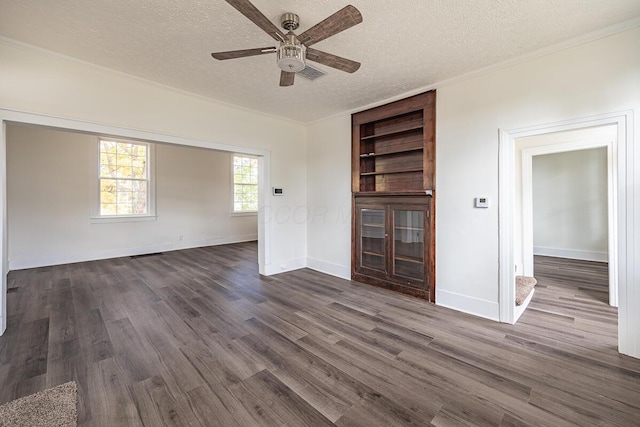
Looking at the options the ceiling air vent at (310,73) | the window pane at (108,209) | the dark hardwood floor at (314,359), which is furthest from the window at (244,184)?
the ceiling air vent at (310,73)

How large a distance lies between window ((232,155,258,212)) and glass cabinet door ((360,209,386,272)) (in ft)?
16.5

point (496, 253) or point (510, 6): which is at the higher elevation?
point (510, 6)

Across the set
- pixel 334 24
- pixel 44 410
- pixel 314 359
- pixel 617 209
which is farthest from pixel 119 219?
pixel 617 209

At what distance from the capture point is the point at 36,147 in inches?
197

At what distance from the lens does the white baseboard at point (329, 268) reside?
443 centimetres

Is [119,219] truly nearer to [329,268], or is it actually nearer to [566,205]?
[329,268]

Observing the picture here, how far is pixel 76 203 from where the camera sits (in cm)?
546

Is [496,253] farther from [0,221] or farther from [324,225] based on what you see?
[0,221]

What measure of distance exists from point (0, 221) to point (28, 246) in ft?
12.1

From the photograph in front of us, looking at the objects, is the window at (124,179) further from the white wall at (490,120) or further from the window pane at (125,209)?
the white wall at (490,120)

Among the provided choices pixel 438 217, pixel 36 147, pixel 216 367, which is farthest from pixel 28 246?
pixel 438 217

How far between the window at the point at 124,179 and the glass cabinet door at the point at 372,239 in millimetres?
5402

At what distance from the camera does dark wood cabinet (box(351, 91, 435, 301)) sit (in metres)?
3.41

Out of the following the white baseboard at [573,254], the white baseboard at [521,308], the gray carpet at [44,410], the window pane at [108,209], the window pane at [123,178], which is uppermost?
the window pane at [123,178]
